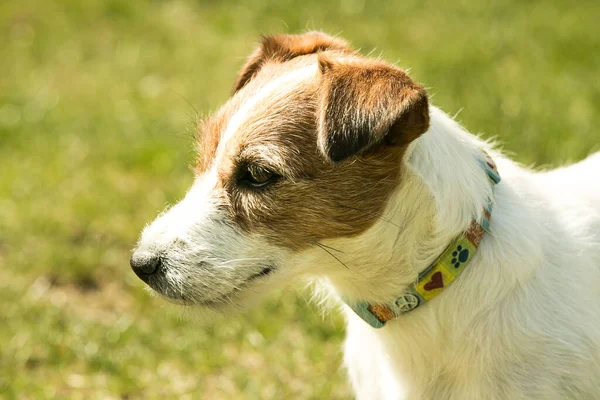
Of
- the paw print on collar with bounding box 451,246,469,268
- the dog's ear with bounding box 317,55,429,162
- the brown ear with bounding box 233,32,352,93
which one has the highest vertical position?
the dog's ear with bounding box 317,55,429,162

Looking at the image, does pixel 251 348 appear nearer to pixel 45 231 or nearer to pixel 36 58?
pixel 45 231

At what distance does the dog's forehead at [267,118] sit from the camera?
9.04ft

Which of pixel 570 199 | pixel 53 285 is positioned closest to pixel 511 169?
pixel 570 199

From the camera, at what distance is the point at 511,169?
313 centimetres

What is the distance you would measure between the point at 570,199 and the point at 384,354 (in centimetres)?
94

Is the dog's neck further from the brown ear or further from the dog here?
the brown ear

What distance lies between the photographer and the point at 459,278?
2781 millimetres

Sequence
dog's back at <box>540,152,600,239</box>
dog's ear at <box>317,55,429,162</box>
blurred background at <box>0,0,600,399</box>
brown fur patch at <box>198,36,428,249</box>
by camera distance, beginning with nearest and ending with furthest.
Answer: dog's ear at <box>317,55,429,162</box>, brown fur patch at <box>198,36,428,249</box>, dog's back at <box>540,152,600,239</box>, blurred background at <box>0,0,600,399</box>

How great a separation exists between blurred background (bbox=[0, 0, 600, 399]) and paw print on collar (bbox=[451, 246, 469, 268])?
90 centimetres

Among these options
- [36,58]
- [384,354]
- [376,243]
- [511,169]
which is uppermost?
[511,169]

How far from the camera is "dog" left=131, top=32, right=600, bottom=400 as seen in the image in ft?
8.94

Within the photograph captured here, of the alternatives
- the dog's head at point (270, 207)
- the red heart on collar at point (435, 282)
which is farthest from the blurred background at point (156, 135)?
the red heart on collar at point (435, 282)

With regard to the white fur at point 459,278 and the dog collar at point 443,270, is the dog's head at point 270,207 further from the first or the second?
the dog collar at point 443,270

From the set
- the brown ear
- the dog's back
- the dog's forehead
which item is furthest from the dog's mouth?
the dog's back
